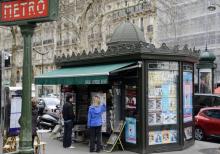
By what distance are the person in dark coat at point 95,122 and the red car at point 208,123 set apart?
6.07 metres

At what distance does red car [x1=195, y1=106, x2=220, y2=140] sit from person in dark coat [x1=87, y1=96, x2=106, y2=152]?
6.07 metres

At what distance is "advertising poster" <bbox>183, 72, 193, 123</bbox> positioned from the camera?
15.0m

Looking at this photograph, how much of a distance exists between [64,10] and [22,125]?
110 feet

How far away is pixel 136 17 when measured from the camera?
73188 mm

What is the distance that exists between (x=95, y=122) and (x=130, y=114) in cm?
111

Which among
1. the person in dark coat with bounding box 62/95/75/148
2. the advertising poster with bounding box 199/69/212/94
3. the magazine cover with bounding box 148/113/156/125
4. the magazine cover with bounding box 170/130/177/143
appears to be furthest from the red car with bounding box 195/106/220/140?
the advertising poster with bounding box 199/69/212/94

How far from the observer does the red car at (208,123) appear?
731 inches

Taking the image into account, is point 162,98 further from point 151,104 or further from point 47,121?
point 47,121

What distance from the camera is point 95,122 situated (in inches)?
554

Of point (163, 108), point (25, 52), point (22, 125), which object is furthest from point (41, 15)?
point (163, 108)

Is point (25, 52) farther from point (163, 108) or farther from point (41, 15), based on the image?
point (163, 108)

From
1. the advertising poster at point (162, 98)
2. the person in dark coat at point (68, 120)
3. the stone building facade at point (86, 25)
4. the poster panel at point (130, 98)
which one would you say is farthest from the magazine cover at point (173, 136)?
the stone building facade at point (86, 25)

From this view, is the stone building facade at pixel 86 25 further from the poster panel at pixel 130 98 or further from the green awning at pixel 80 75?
the poster panel at pixel 130 98

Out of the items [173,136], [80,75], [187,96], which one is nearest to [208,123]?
[187,96]
